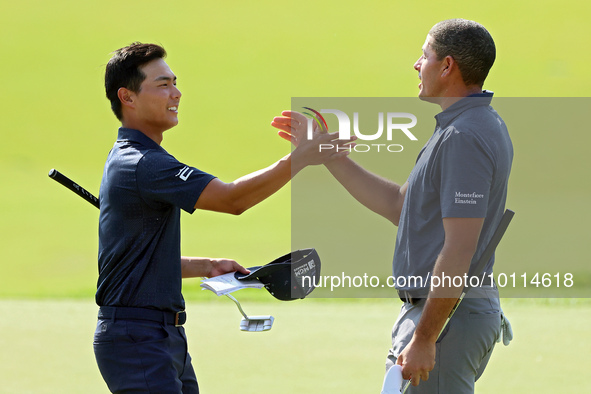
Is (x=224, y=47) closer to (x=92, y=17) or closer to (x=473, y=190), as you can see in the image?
(x=92, y=17)

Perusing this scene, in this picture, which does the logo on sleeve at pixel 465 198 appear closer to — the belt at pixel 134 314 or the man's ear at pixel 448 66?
the man's ear at pixel 448 66

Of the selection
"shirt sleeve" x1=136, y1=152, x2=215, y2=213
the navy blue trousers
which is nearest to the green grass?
the navy blue trousers

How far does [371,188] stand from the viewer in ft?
11.3

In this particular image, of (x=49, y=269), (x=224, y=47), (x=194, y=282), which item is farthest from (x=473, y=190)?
(x=224, y=47)

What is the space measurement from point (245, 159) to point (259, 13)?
93.2 inches

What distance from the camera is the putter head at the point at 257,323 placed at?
312 centimetres

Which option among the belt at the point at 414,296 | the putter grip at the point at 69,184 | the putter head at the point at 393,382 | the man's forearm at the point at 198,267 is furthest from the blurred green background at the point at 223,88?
the putter head at the point at 393,382

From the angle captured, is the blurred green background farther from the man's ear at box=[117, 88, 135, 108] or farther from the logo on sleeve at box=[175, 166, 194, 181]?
the logo on sleeve at box=[175, 166, 194, 181]

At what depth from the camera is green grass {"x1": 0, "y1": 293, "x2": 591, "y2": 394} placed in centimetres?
601

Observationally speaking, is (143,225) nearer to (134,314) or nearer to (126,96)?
(134,314)

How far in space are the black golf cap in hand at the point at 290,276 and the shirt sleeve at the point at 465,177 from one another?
2.73 ft

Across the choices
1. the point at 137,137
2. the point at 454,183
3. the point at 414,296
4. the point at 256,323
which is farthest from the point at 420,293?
the point at 137,137

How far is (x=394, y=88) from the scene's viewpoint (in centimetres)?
1173

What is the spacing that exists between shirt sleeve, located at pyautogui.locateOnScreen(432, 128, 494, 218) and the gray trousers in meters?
0.36
